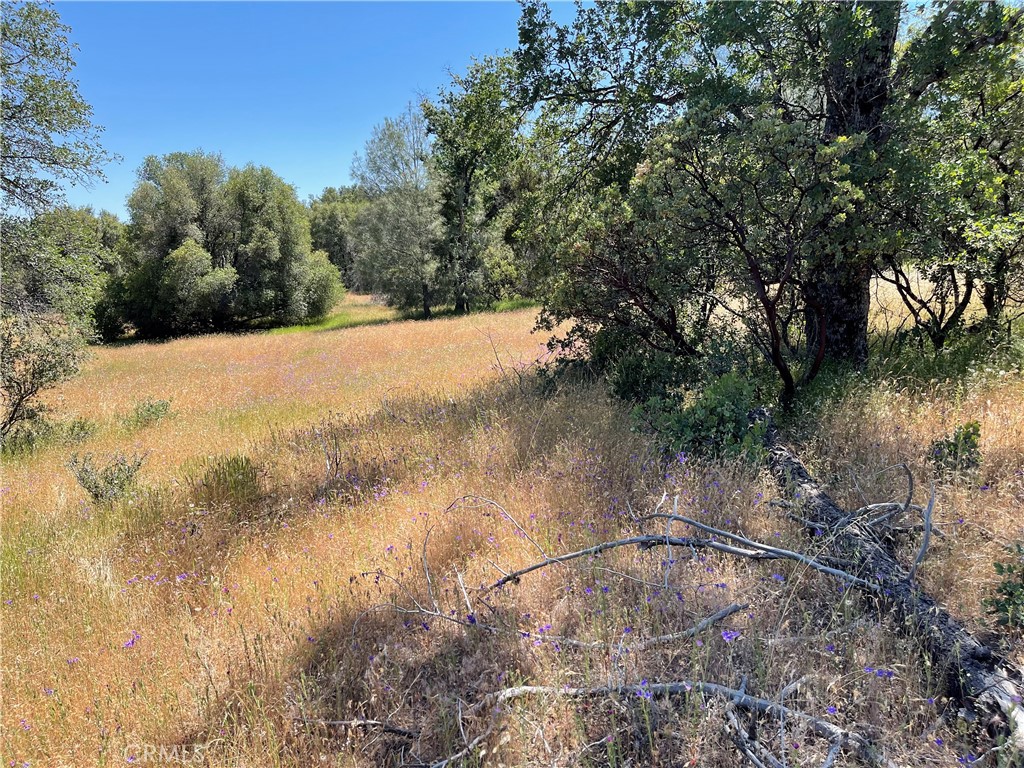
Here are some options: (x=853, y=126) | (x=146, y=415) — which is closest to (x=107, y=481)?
(x=146, y=415)

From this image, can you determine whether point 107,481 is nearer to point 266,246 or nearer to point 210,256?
point 210,256

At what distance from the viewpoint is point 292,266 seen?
Answer: 115ft

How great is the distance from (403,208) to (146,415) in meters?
22.8

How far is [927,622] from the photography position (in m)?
2.23

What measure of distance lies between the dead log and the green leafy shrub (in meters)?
1.05

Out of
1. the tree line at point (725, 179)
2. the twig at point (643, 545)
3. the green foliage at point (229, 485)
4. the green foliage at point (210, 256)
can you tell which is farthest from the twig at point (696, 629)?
the green foliage at point (210, 256)

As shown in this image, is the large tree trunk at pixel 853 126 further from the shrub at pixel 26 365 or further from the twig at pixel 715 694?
the shrub at pixel 26 365

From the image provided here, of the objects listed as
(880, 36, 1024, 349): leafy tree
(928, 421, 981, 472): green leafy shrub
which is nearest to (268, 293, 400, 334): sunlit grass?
(880, 36, 1024, 349): leafy tree

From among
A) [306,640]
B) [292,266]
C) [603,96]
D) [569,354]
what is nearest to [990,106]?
[603,96]

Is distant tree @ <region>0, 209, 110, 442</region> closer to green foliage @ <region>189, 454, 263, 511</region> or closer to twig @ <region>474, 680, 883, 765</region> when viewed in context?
green foliage @ <region>189, 454, 263, 511</region>

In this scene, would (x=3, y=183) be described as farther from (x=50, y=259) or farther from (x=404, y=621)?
(x=404, y=621)

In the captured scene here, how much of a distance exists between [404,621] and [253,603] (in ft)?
3.59

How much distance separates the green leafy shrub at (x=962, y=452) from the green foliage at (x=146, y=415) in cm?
1194

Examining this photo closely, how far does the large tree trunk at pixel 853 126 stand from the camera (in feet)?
15.9
